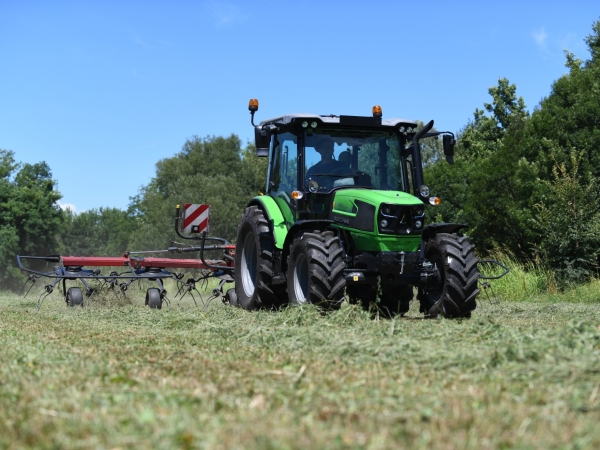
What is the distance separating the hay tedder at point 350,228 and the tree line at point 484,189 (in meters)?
8.16

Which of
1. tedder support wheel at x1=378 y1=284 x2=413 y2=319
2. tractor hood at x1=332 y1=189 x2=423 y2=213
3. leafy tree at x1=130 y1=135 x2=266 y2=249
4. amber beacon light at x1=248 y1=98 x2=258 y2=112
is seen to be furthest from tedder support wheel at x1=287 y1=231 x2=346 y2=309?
leafy tree at x1=130 y1=135 x2=266 y2=249

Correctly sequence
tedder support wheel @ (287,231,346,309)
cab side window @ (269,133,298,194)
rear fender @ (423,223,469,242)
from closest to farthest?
tedder support wheel @ (287,231,346,309)
rear fender @ (423,223,469,242)
cab side window @ (269,133,298,194)

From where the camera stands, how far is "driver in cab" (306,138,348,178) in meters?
10.5

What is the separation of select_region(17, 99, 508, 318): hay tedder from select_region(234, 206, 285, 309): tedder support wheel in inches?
0.6

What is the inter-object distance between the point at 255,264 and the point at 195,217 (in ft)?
11.4

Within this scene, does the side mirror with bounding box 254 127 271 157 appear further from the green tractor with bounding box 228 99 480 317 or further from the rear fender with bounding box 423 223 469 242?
the rear fender with bounding box 423 223 469 242

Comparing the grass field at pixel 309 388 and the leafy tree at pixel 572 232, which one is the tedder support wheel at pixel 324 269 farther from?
the leafy tree at pixel 572 232

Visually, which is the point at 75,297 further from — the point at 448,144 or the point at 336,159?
the point at 448,144

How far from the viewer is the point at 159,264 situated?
1510cm

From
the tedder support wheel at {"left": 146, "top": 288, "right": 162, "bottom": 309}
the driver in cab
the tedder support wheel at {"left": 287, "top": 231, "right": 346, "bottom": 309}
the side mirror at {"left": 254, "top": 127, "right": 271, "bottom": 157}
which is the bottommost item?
the tedder support wheel at {"left": 146, "top": 288, "right": 162, "bottom": 309}

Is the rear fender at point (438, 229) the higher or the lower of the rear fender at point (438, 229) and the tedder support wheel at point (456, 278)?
the higher

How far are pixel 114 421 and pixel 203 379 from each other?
1.40 metres

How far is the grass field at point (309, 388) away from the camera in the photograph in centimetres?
362

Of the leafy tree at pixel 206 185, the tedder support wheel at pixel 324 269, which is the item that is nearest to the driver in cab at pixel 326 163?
the tedder support wheel at pixel 324 269
